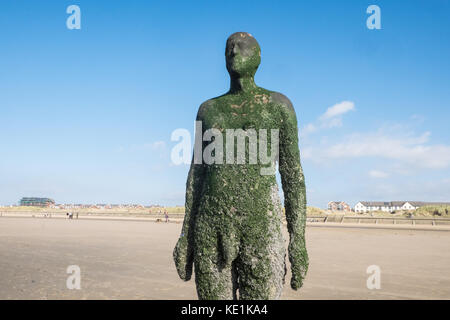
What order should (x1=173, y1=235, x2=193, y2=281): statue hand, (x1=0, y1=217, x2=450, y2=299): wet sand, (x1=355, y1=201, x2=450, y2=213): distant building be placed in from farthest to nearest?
(x1=355, y1=201, x2=450, y2=213): distant building < (x1=0, y1=217, x2=450, y2=299): wet sand < (x1=173, y1=235, x2=193, y2=281): statue hand

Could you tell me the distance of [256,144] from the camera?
3279 mm

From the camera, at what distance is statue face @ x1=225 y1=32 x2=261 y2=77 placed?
3445mm

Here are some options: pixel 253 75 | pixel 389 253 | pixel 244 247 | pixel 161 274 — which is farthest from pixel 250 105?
pixel 389 253

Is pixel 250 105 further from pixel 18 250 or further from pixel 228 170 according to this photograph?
pixel 18 250

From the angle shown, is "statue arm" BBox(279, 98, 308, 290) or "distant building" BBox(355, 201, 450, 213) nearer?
"statue arm" BBox(279, 98, 308, 290)

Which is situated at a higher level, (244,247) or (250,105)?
(250,105)

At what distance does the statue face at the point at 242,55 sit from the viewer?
3.45m

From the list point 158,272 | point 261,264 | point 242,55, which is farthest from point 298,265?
point 158,272

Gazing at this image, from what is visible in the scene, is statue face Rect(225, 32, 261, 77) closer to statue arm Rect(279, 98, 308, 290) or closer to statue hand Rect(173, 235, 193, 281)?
statue arm Rect(279, 98, 308, 290)

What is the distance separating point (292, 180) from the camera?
11.1 ft

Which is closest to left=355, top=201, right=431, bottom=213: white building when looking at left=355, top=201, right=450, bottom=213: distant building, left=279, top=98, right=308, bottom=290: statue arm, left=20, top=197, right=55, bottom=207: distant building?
left=355, top=201, right=450, bottom=213: distant building

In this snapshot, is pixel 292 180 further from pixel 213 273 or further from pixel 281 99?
pixel 213 273

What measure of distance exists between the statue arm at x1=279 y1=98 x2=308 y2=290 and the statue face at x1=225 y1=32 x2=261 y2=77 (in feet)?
1.58
